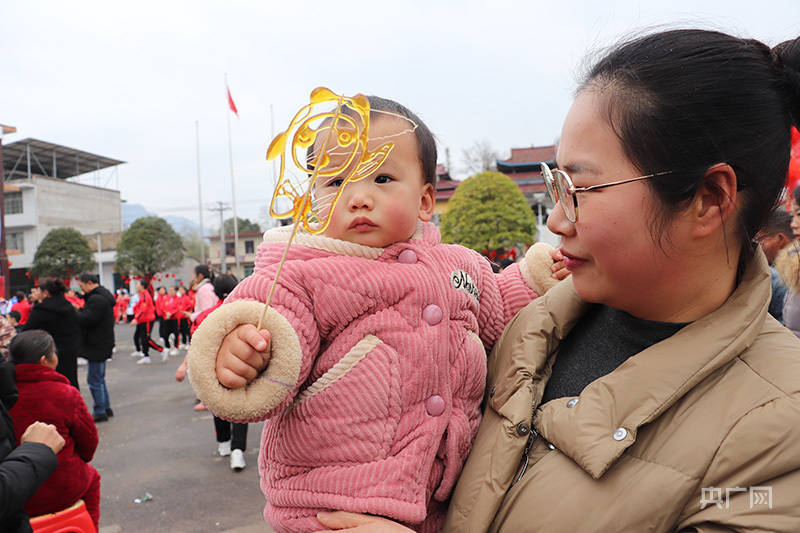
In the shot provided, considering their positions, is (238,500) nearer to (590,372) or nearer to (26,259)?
(590,372)

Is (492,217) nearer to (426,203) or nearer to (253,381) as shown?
(426,203)

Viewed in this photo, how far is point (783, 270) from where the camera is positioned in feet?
10.7

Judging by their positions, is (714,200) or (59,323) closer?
(714,200)

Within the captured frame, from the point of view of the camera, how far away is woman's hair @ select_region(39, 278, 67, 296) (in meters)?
6.70

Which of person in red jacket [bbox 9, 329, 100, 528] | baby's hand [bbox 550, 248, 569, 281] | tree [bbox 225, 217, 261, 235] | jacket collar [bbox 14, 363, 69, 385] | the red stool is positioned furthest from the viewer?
tree [bbox 225, 217, 261, 235]

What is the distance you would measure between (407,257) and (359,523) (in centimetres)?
64

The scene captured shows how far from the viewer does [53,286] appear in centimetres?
677

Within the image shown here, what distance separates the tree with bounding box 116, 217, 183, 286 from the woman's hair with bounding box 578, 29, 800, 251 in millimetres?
32791

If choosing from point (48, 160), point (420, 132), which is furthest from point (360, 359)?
point (48, 160)

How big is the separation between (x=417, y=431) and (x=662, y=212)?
71 centimetres

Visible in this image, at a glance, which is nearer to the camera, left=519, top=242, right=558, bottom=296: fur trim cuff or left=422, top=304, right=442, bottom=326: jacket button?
left=422, top=304, right=442, bottom=326: jacket button

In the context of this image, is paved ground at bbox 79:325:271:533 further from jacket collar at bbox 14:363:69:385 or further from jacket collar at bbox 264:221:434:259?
jacket collar at bbox 264:221:434:259

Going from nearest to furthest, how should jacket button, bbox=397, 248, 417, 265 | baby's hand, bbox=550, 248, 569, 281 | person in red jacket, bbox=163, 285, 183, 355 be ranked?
jacket button, bbox=397, 248, 417, 265
baby's hand, bbox=550, 248, 569, 281
person in red jacket, bbox=163, 285, 183, 355

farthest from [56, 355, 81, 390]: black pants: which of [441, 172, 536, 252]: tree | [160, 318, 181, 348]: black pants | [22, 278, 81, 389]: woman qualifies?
[441, 172, 536, 252]: tree
